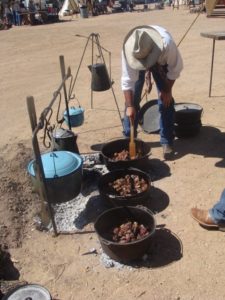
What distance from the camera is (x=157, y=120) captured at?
20.0ft

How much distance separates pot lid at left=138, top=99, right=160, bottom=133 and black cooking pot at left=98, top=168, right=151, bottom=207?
5.28 feet

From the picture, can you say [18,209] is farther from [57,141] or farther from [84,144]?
[84,144]

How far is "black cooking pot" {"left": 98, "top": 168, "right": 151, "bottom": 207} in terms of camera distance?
4125mm

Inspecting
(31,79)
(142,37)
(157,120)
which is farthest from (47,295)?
(31,79)

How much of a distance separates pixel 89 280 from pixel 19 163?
2070 mm

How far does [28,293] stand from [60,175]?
1.26 m

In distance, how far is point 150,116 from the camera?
20.1ft

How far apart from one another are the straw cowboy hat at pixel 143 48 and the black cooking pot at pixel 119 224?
1.59m

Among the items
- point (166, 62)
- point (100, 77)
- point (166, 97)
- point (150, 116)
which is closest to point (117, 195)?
point (166, 97)

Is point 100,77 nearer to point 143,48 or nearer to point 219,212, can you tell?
point 143,48

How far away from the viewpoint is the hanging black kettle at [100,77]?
626 cm

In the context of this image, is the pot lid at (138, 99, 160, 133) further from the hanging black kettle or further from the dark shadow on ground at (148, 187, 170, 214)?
the dark shadow on ground at (148, 187, 170, 214)

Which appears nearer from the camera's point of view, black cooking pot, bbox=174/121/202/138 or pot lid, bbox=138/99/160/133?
black cooking pot, bbox=174/121/202/138

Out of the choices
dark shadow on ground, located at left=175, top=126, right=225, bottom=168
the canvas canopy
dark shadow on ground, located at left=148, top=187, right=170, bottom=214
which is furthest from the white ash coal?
the canvas canopy
